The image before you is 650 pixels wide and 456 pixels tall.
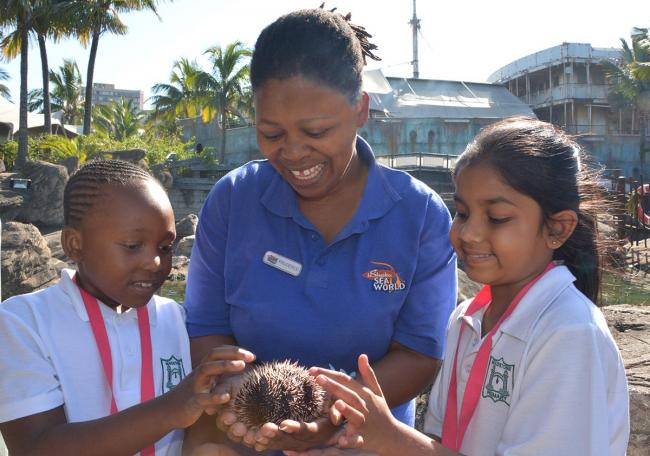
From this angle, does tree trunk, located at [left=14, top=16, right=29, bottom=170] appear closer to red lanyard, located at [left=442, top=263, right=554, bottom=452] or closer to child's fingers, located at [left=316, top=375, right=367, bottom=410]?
red lanyard, located at [left=442, top=263, right=554, bottom=452]

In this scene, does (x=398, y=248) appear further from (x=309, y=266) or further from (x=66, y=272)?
(x=66, y=272)

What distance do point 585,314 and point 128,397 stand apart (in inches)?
67.6

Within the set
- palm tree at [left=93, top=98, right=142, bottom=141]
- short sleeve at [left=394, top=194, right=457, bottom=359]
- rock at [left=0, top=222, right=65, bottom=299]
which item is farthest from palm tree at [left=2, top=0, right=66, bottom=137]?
short sleeve at [left=394, top=194, right=457, bottom=359]

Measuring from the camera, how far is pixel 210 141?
32875 millimetres

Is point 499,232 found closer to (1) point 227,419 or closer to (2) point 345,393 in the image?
(2) point 345,393

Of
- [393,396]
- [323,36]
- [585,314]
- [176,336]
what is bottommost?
[393,396]

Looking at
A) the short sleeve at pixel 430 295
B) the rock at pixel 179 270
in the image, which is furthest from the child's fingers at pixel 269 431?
the rock at pixel 179 270

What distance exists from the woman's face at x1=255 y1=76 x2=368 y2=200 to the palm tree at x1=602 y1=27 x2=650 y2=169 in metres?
36.2

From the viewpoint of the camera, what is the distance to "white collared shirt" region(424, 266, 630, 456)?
2.05 metres

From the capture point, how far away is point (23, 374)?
91.1 inches

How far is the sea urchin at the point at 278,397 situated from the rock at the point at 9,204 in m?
16.4

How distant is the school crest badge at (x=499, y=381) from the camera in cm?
233

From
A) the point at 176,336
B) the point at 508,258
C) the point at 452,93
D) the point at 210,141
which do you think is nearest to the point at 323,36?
the point at 508,258

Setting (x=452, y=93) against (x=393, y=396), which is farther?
(x=452, y=93)
